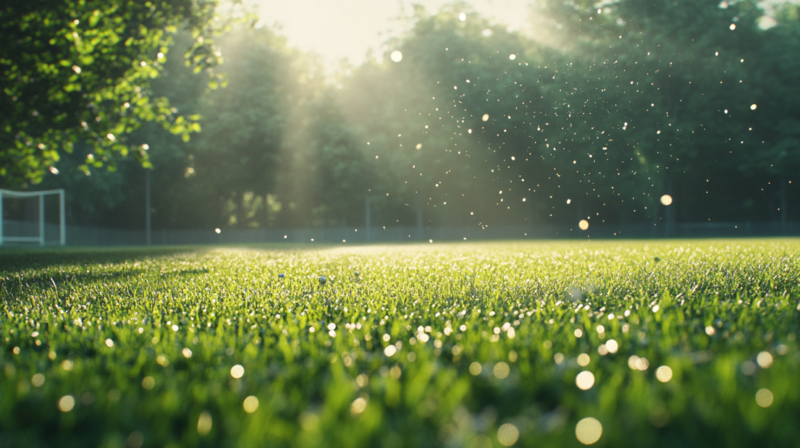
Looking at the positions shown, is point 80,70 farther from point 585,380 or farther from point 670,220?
point 670,220

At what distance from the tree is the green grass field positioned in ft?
26.8

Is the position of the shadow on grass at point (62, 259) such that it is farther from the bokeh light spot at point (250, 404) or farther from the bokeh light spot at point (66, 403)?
the bokeh light spot at point (250, 404)

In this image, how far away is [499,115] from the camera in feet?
109

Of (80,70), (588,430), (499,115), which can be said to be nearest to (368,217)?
(499,115)

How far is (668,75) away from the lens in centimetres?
3094

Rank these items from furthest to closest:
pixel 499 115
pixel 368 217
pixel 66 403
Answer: pixel 368 217, pixel 499 115, pixel 66 403

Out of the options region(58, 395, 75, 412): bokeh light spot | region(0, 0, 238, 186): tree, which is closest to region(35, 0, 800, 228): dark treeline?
region(0, 0, 238, 186): tree

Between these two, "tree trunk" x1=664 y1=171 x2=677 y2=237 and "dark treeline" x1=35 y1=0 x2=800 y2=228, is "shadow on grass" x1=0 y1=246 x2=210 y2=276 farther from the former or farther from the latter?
"tree trunk" x1=664 y1=171 x2=677 y2=237

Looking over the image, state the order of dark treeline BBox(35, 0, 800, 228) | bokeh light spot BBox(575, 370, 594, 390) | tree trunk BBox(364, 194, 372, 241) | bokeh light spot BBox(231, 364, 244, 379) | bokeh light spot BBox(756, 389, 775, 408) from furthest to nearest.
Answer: tree trunk BBox(364, 194, 372, 241) < dark treeline BBox(35, 0, 800, 228) < bokeh light spot BBox(231, 364, 244, 379) < bokeh light spot BBox(575, 370, 594, 390) < bokeh light spot BBox(756, 389, 775, 408)

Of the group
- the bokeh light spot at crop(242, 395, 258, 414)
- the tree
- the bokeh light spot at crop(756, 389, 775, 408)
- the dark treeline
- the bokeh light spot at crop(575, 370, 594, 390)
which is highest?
the dark treeline

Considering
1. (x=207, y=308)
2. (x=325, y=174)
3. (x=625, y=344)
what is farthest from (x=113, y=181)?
(x=625, y=344)

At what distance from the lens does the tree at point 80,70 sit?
32.6ft

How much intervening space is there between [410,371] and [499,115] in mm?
33021

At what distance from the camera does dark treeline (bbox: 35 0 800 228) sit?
3027cm
